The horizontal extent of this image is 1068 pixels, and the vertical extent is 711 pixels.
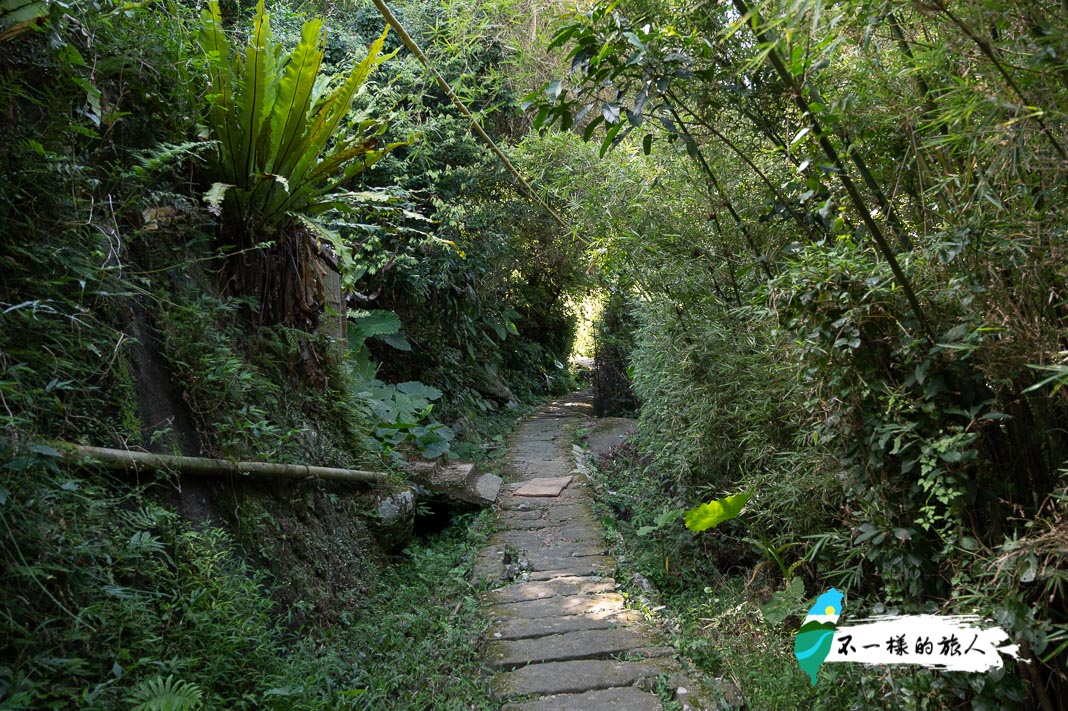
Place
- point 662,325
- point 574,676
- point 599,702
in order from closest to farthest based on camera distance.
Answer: point 599,702
point 574,676
point 662,325

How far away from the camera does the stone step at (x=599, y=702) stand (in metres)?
2.59

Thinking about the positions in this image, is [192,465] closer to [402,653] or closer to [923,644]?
[402,653]

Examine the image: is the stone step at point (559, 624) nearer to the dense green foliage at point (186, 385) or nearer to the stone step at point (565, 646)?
the stone step at point (565, 646)

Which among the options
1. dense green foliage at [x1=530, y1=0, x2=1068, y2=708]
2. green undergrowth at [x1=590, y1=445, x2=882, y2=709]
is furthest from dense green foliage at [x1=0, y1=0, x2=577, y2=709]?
dense green foliage at [x1=530, y1=0, x2=1068, y2=708]

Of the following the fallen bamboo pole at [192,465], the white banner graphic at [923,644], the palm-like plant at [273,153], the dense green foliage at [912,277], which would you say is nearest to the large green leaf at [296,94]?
the palm-like plant at [273,153]

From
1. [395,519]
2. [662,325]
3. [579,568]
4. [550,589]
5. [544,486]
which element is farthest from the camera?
[544,486]

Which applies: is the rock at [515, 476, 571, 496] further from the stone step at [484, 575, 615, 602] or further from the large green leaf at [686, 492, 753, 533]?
the large green leaf at [686, 492, 753, 533]

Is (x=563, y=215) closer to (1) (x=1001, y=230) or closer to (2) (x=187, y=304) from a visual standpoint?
(2) (x=187, y=304)

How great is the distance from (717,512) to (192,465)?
2204 mm

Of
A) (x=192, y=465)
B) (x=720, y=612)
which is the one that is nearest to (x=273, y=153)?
(x=192, y=465)

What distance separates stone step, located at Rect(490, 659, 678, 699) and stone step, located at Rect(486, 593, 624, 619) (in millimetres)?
536

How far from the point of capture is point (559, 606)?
142 inches

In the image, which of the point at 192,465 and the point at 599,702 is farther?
the point at 599,702

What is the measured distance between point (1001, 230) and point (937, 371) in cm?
42
